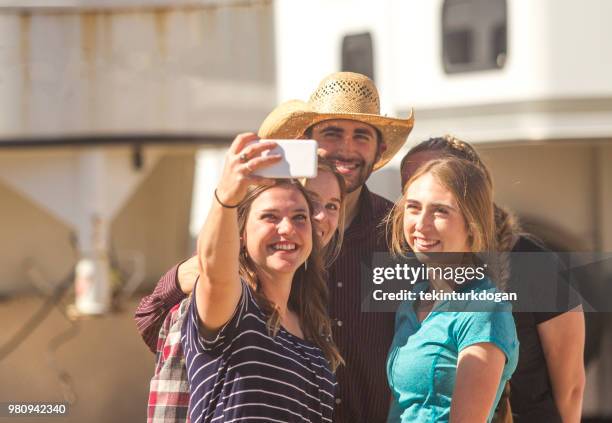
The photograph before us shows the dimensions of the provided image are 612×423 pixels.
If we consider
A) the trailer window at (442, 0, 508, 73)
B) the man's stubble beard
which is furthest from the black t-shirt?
the trailer window at (442, 0, 508, 73)

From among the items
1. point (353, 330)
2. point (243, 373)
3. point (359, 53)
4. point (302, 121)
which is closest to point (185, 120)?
point (359, 53)

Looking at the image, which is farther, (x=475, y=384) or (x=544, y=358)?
(x=544, y=358)

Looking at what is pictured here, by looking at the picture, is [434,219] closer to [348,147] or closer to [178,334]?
[348,147]

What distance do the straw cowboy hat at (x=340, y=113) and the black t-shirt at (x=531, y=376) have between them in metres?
0.38

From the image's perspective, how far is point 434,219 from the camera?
2354 mm

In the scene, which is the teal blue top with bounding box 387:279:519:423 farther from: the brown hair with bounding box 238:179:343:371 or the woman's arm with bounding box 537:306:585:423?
the woman's arm with bounding box 537:306:585:423

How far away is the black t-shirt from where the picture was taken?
8.47 feet

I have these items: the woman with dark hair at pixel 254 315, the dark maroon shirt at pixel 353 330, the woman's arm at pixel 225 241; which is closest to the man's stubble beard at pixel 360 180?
the dark maroon shirt at pixel 353 330

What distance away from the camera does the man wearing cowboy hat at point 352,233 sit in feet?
8.27

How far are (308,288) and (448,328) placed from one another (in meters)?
0.26

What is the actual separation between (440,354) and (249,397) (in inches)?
13.9

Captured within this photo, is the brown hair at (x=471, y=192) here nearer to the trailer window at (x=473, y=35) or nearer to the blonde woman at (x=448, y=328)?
the blonde woman at (x=448, y=328)

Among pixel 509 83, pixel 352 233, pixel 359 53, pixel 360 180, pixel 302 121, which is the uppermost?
pixel 359 53

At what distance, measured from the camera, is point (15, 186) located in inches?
293
